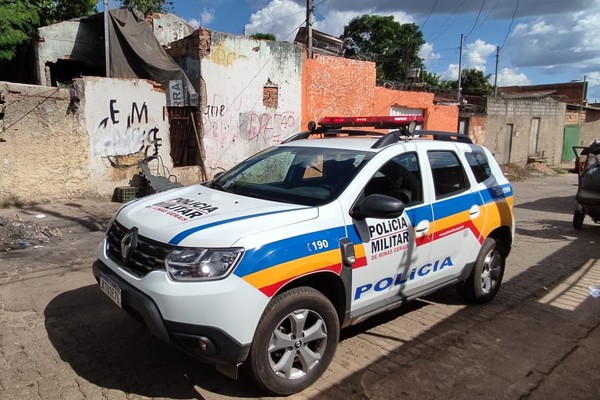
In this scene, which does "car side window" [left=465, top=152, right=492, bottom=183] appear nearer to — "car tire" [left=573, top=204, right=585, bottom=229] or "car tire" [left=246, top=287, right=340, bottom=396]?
"car tire" [left=246, top=287, right=340, bottom=396]

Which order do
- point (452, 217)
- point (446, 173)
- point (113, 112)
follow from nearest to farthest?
point (452, 217) → point (446, 173) → point (113, 112)

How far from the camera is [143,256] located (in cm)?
291

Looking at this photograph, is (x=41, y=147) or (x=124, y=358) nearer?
(x=124, y=358)

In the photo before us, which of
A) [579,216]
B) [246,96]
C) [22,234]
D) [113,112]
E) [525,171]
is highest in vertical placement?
[246,96]

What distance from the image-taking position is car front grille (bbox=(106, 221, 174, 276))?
2.79 meters

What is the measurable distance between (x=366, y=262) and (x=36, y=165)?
24.8 ft

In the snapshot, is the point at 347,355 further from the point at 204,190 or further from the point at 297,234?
the point at 204,190

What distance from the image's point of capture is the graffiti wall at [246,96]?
1069 centimetres

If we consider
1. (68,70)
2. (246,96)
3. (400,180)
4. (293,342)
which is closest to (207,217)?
(293,342)

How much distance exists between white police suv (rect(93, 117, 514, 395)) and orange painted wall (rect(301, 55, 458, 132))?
8.45 meters

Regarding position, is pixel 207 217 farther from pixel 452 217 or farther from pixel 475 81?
pixel 475 81

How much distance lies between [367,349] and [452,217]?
1.35 meters

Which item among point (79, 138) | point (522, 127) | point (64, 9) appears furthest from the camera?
point (522, 127)

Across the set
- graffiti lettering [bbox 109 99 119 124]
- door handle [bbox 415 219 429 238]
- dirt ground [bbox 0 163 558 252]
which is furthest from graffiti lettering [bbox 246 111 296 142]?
door handle [bbox 415 219 429 238]
